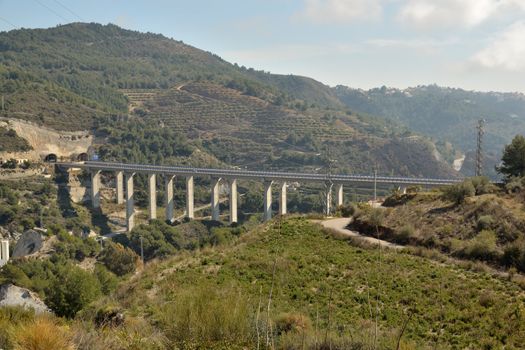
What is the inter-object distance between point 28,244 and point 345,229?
29898mm

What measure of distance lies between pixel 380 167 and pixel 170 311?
331ft

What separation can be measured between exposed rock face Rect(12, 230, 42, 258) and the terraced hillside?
182ft

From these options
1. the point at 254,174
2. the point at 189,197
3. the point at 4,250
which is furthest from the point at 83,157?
the point at 4,250

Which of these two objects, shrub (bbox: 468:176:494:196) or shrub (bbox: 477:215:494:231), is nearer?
shrub (bbox: 477:215:494:231)

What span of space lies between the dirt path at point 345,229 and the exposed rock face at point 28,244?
27071mm

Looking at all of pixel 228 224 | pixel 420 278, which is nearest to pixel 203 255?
pixel 420 278

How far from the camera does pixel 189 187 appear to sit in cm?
6706

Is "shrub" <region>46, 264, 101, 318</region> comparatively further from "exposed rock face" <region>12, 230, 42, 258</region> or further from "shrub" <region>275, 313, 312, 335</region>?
"exposed rock face" <region>12, 230, 42, 258</region>

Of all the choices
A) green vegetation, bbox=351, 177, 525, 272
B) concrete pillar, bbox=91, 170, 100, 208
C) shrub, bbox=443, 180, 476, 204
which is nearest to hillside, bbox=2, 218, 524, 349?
green vegetation, bbox=351, 177, 525, 272

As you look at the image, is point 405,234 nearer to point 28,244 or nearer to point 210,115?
point 28,244

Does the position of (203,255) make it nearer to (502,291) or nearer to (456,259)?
(456,259)

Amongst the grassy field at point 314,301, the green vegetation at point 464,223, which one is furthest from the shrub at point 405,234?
the grassy field at point 314,301

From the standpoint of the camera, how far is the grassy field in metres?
6.49

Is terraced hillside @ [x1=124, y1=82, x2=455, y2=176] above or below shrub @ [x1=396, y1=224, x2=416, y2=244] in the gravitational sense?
above
